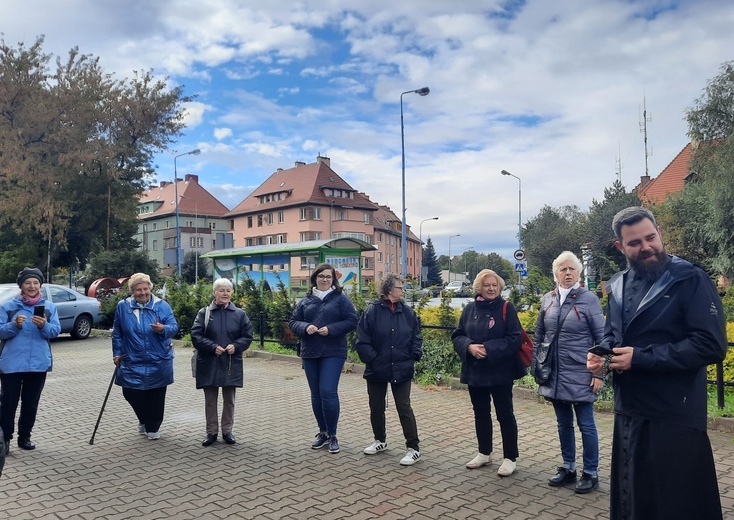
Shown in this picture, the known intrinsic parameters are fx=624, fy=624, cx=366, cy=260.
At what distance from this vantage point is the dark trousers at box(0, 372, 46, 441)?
20.2 ft

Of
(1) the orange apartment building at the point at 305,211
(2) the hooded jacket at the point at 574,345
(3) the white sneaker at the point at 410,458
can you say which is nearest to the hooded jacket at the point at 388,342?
(3) the white sneaker at the point at 410,458

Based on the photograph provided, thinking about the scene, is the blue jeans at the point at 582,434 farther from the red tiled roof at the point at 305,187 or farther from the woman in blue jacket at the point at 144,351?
the red tiled roof at the point at 305,187

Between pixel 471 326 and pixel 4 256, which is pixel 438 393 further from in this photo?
pixel 4 256

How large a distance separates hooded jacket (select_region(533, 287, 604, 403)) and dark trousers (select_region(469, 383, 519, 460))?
1.28ft

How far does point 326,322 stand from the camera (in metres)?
6.18

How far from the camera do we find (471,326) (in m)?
5.48

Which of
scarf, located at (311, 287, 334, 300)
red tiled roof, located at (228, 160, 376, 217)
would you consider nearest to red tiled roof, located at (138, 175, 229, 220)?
red tiled roof, located at (228, 160, 376, 217)

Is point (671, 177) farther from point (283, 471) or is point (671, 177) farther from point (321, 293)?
point (283, 471)

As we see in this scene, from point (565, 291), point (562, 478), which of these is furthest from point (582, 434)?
point (565, 291)

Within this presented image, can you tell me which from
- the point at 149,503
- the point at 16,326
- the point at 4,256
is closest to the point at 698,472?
the point at 149,503

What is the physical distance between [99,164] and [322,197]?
125 feet

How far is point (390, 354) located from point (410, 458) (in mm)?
939

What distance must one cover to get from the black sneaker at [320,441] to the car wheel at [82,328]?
13307 mm

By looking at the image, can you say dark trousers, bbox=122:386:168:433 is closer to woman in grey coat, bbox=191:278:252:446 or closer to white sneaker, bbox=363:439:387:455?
woman in grey coat, bbox=191:278:252:446
